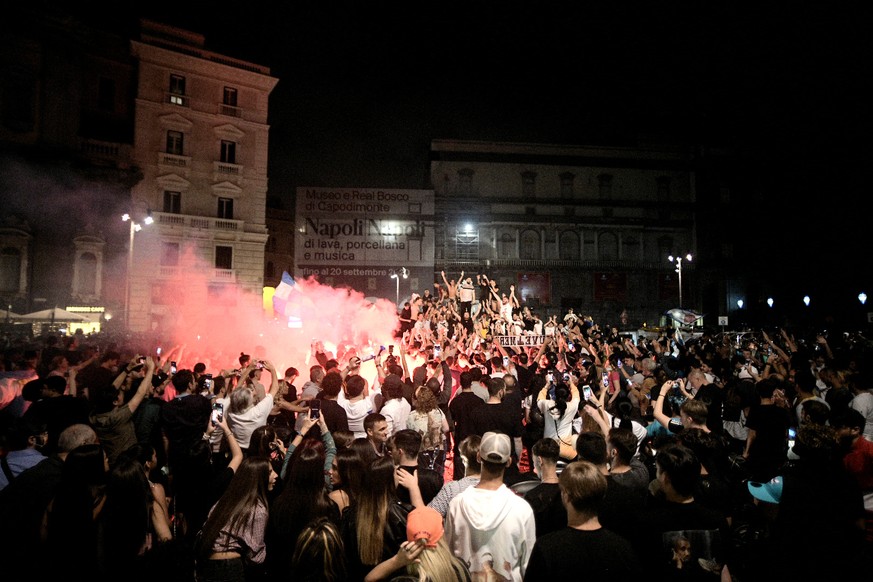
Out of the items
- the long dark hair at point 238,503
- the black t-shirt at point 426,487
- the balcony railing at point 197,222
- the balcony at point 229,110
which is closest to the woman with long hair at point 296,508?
the long dark hair at point 238,503

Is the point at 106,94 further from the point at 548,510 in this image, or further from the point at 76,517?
the point at 548,510

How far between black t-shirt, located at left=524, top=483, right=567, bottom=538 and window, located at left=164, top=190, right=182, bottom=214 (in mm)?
31053

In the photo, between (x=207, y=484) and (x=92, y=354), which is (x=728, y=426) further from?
(x=92, y=354)

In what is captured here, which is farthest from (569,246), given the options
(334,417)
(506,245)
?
(334,417)

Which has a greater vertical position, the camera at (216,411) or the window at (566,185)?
the window at (566,185)

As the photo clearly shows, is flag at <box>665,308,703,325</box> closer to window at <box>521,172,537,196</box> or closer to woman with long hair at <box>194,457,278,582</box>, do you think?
woman with long hair at <box>194,457,278,582</box>

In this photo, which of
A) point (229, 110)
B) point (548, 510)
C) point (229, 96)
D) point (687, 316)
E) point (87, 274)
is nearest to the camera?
point (548, 510)

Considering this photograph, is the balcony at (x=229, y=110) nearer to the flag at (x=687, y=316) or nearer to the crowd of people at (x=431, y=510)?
the flag at (x=687, y=316)

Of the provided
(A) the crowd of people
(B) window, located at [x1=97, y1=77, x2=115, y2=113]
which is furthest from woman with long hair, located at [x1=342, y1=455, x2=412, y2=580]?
(B) window, located at [x1=97, y1=77, x2=115, y2=113]

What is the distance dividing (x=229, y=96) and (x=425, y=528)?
35131 millimetres

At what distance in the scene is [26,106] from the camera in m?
24.0

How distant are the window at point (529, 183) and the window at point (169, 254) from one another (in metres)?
29.6

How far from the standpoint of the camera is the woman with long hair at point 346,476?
338 cm

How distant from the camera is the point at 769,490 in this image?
3.52 meters
